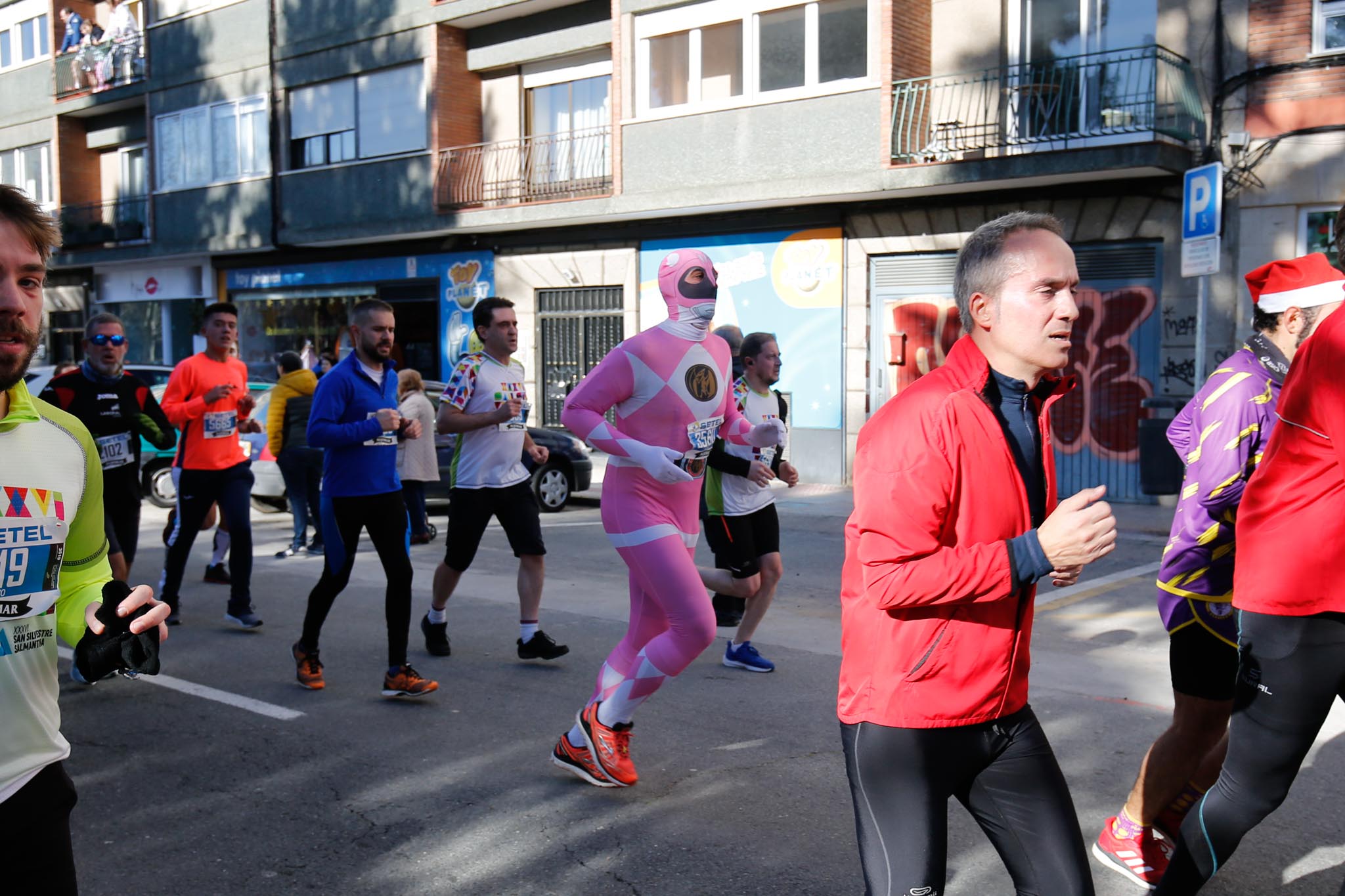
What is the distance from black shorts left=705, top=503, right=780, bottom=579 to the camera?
22.1 feet

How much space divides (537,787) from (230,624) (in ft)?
13.3

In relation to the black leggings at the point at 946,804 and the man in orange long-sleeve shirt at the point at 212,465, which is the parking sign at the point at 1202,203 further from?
the black leggings at the point at 946,804

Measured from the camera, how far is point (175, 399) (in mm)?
8383

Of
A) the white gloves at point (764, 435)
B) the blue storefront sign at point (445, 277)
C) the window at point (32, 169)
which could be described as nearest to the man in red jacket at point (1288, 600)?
the white gloves at point (764, 435)

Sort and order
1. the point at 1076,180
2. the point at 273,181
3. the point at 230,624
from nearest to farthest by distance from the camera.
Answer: the point at 230,624 < the point at 1076,180 < the point at 273,181

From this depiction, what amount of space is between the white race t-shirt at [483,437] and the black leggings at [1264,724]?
4505 millimetres

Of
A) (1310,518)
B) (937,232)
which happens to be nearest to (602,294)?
(937,232)

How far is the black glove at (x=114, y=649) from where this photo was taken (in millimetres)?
2238

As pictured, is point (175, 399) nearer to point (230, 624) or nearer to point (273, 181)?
point (230, 624)

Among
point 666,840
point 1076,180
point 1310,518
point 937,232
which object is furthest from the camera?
point 937,232

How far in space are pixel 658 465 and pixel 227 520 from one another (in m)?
4.64

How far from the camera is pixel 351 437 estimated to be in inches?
245

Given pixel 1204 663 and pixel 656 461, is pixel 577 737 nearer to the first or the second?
pixel 656 461

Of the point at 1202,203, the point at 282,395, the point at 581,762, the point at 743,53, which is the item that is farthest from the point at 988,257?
the point at 743,53
